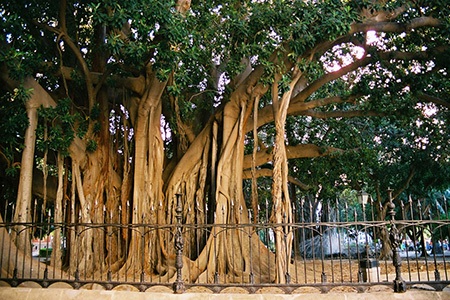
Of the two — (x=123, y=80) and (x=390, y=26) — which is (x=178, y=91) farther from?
(x=390, y=26)

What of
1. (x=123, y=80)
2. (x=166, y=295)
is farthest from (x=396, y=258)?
(x=123, y=80)

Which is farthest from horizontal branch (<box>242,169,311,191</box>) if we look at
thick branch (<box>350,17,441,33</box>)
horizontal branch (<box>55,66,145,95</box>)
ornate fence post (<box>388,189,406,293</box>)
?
ornate fence post (<box>388,189,406,293</box>)

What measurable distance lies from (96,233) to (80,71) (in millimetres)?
2821

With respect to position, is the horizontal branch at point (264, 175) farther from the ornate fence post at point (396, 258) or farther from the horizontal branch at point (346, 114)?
the ornate fence post at point (396, 258)

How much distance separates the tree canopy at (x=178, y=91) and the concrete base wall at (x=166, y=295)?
674 millimetres

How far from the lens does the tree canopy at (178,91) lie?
6.38m

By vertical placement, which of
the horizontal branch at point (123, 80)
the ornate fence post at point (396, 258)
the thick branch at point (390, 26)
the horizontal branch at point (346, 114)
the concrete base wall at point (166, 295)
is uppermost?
the thick branch at point (390, 26)

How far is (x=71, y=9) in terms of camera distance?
8.08 m

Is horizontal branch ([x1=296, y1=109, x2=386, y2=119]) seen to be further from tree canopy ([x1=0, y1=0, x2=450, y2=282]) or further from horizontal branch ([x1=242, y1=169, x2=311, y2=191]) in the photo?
horizontal branch ([x1=242, y1=169, x2=311, y2=191])

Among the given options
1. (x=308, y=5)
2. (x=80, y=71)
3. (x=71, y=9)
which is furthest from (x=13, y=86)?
(x=308, y=5)

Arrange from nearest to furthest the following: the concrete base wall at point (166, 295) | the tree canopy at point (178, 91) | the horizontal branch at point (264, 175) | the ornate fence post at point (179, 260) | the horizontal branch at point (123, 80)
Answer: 1. the concrete base wall at point (166, 295)
2. the ornate fence post at point (179, 260)
3. the tree canopy at point (178, 91)
4. the horizontal branch at point (123, 80)
5. the horizontal branch at point (264, 175)

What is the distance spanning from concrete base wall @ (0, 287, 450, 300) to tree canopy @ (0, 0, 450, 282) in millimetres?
674

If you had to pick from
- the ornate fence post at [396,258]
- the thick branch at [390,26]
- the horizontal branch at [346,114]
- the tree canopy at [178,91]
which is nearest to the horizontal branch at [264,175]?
the tree canopy at [178,91]

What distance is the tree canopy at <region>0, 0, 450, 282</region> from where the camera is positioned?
6.38 meters
